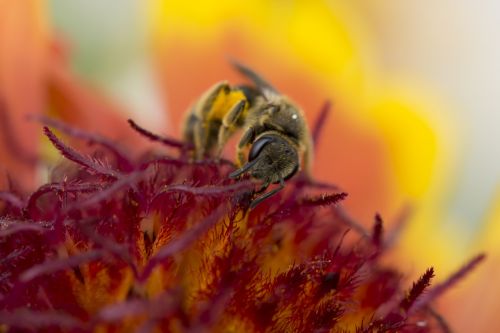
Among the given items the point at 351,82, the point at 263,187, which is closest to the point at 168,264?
the point at 263,187

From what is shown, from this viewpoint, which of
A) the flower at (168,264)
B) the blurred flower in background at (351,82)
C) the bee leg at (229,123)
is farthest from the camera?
the blurred flower in background at (351,82)

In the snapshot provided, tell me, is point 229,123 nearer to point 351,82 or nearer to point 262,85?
point 262,85

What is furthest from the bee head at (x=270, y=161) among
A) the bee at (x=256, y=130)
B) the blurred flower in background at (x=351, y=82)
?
the blurred flower in background at (x=351, y=82)

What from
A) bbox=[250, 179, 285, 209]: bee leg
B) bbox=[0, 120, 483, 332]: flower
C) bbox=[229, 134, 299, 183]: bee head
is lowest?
bbox=[0, 120, 483, 332]: flower

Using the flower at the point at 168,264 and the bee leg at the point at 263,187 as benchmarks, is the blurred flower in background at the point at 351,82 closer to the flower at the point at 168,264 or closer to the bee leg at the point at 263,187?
the flower at the point at 168,264

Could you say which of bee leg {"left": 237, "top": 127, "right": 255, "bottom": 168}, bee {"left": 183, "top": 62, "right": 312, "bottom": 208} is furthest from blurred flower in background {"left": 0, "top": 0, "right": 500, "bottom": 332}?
bee leg {"left": 237, "top": 127, "right": 255, "bottom": 168}

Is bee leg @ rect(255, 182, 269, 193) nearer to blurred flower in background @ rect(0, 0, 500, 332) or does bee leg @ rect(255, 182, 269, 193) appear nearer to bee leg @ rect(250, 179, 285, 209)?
bee leg @ rect(250, 179, 285, 209)

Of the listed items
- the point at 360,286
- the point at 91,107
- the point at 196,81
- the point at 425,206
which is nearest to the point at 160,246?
the point at 360,286

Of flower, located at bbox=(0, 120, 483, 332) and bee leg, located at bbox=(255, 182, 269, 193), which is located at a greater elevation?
bee leg, located at bbox=(255, 182, 269, 193)
